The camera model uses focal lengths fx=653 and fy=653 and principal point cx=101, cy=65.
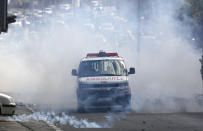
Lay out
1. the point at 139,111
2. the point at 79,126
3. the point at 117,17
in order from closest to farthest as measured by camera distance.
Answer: the point at 79,126 < the point at 139,111 < the point at 117,17

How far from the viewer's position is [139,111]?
72.7 feet

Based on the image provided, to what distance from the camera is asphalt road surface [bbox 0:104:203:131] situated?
1658 centimetres

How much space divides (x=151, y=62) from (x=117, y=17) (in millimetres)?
4053

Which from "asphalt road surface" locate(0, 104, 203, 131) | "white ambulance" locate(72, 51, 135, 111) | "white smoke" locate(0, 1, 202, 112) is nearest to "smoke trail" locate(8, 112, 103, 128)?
"asphalt road surface" locate(0, 104, 203, 131)

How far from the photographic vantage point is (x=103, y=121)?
1838 cm

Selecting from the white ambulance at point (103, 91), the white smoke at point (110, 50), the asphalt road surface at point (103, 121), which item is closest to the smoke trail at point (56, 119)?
the asphalt road surface at point (103, 121)

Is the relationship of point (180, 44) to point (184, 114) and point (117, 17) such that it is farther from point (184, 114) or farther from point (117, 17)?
point (184, 114)

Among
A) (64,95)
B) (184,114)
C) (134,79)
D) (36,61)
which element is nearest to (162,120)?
(184,114)

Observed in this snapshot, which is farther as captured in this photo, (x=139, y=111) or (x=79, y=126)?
(x=139, y=111)

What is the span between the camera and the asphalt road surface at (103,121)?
54.4ft

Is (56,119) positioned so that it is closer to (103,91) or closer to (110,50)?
(103,91)

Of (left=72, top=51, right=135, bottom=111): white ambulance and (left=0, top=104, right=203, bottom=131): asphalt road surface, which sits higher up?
(left=72, top=51, right=135, bottom=111): white ambulance

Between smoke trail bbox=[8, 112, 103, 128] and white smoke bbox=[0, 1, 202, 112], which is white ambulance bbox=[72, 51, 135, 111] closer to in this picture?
smoke trail bbox=[8, 112, 103, 128]

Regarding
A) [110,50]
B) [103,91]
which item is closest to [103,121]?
[103,91]
